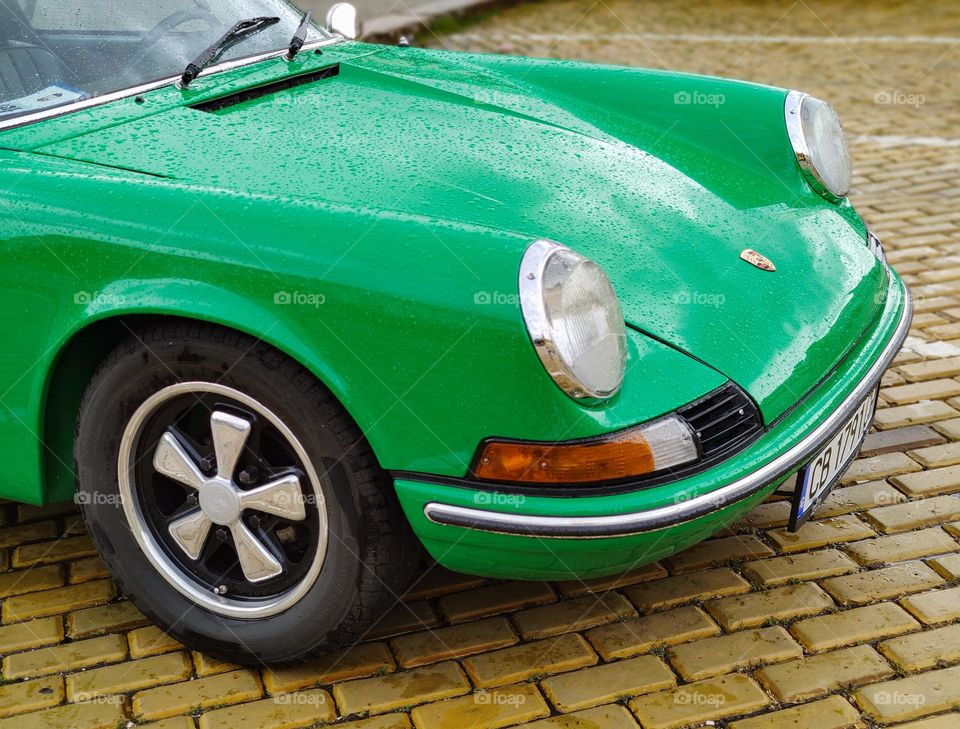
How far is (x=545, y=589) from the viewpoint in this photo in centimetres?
274

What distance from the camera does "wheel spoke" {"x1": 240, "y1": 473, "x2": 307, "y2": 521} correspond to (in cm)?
229

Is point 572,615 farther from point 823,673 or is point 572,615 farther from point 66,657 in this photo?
point 66,657

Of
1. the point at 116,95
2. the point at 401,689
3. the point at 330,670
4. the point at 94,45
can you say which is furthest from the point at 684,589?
the point at 94,45

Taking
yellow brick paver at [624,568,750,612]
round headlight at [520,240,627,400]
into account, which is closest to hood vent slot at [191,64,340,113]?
round headlight at [520,240,627,400]

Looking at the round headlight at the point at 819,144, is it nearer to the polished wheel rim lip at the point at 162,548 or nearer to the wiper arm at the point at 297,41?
the wiper arm at the point at 297,41

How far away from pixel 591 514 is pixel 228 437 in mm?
763

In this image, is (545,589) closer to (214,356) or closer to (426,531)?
(426,531)

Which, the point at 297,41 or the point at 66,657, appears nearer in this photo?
the point at 66,657

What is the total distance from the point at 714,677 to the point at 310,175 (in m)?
1.39

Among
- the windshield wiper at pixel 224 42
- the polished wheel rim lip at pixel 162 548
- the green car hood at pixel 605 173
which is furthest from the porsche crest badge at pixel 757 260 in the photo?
the windshield wiper at pixel 224 42

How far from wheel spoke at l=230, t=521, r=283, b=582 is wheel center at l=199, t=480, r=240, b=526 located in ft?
0.08

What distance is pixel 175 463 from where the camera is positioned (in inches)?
95.0

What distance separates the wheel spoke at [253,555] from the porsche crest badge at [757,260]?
1.26 meters

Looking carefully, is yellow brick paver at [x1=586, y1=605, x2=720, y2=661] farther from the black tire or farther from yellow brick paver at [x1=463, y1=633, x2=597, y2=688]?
the black tire
